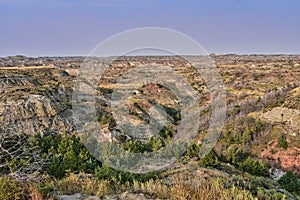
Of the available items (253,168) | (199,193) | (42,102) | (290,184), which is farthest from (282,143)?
(199,193)

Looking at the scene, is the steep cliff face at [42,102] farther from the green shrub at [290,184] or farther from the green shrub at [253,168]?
the green shrub at [290,184]

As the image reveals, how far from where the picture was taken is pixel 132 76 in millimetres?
49500

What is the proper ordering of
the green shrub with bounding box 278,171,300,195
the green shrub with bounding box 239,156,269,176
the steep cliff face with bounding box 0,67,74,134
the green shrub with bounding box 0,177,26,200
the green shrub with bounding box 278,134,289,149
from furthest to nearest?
the steep cliff face with bounding box 0,67,74,134 → the green shrub with bounding box 278,134,289,149 → the green shrub with bounding box 239,156,269,176 → the green shrub with bounding box 278,171,300,195 → the green shrub with bounding box 0,177,26,200

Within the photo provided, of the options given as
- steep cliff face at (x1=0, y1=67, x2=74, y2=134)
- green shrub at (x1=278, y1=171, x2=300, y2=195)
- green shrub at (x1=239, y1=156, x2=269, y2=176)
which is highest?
steep cliff face at (x1=0, y1=67, x2=74, y2=134)

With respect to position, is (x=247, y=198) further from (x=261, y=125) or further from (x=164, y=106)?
(x=164, y=106)

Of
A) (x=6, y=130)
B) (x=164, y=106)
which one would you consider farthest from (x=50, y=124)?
(x=6, y=130)

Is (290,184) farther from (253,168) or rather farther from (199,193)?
(199,193)

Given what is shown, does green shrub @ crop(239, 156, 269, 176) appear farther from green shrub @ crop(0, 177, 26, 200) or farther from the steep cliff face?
the steep cliff face

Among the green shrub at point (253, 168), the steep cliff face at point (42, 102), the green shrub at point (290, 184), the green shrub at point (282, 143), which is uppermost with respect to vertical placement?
the steep cliff face at point (42, 102)

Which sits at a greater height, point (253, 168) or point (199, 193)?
point (199, 193)

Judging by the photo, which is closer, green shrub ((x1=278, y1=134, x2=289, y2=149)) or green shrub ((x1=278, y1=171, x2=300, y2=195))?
green shrub ((x1=278, y1=171, x2=300, y2=195))

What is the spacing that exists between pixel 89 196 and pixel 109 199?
0.41 m

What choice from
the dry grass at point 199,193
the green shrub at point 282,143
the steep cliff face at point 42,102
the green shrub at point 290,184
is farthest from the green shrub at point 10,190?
the green shrub at point 282,143

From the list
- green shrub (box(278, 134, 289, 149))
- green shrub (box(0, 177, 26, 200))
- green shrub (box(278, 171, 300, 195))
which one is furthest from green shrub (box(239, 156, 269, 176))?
green shrub (box(278, 134, 289, 149))
